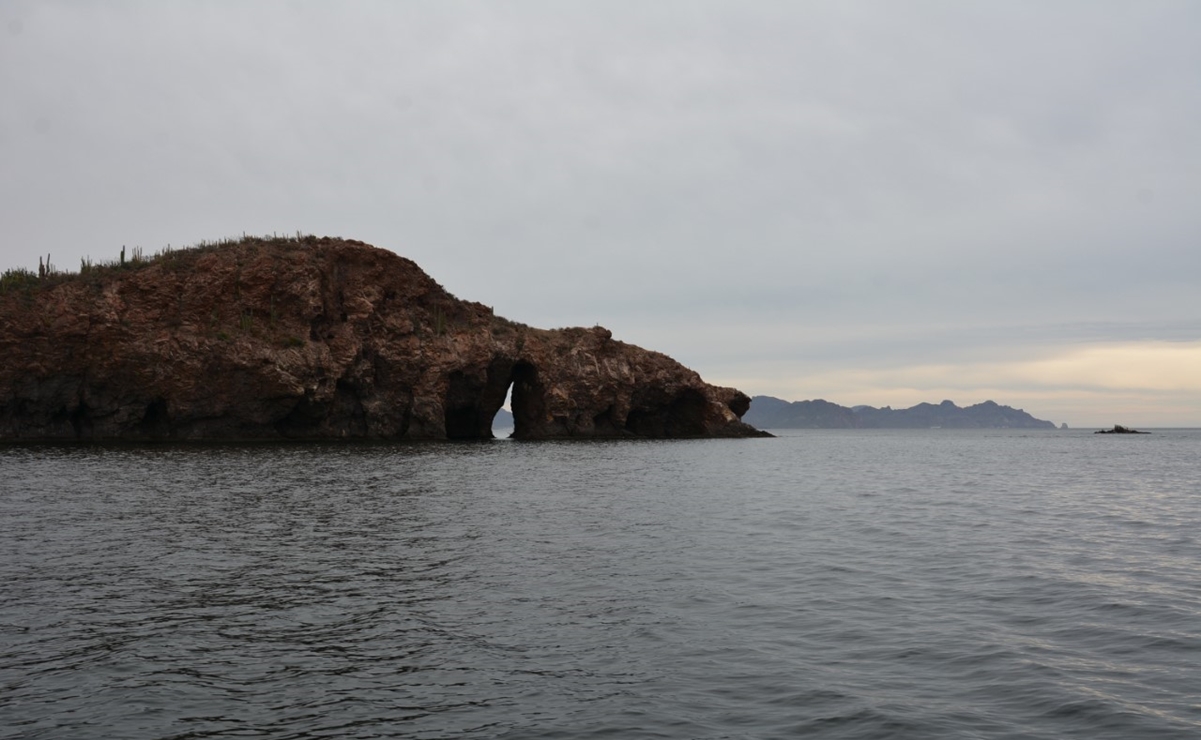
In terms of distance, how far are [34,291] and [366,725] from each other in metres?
67.4

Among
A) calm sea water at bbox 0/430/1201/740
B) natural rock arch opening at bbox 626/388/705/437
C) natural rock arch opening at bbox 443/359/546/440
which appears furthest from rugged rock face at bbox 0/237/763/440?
calm sea water at bbox 0/430/1201/740

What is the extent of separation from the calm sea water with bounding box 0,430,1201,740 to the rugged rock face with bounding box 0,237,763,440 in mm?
35923

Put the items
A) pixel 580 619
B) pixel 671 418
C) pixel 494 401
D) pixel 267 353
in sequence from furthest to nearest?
pixel 671 418
pixel 494 401
pixel 267 353
pixel 580 619

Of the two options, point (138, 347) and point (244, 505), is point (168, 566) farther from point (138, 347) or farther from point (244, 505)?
point (138, 347)

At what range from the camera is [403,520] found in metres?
23.9

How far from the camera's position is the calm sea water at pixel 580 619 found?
8.90m

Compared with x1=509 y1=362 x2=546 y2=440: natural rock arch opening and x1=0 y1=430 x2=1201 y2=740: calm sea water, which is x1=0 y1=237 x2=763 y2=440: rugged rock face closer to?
x1=509 y1=362 x2=546 y2=440: natural rock arch opening

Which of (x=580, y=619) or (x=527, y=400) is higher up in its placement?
(x=527, y=400)

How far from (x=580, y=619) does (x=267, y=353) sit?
58115mm

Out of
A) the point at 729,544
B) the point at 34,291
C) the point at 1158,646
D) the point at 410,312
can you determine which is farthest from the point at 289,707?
the point at 410,312

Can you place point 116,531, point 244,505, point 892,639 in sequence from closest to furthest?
1. point 892,639
2. point 116,531
3. point 244,505

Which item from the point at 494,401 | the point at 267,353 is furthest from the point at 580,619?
the point at 494,401

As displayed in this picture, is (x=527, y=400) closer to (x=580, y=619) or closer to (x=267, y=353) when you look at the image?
(x=267, y=353)

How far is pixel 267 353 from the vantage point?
212ft
